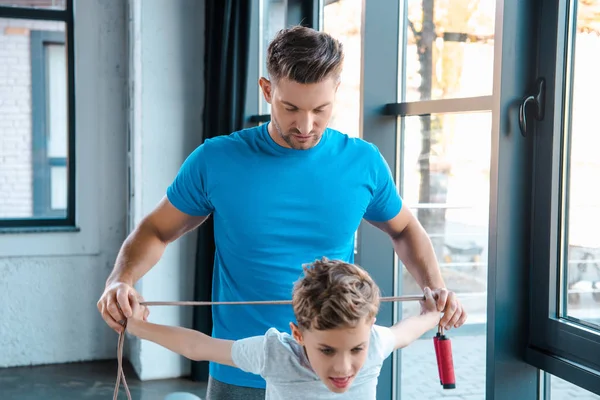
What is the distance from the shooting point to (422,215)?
8.79 ft

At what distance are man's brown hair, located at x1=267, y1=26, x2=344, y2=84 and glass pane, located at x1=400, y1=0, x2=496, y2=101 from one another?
30.3 inches

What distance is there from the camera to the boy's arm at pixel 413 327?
1533 mm

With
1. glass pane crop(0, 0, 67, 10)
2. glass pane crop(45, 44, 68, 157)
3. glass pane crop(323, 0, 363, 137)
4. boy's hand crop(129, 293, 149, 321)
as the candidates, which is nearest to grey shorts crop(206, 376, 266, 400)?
boy's hand crop(129, 293, 149, 321)

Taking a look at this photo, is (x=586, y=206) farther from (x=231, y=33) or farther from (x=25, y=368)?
(x=25, y=368)

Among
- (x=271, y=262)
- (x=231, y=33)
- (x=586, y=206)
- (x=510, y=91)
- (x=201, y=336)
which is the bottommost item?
(x=201, y=336)

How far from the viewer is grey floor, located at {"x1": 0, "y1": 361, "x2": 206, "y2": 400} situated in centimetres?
405

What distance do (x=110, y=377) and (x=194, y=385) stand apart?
578mm

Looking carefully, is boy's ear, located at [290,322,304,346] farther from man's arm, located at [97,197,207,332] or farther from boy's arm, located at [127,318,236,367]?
man's arm, located at [97,197,207,332]

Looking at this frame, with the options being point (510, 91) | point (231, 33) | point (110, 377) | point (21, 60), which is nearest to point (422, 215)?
point (510, 91)

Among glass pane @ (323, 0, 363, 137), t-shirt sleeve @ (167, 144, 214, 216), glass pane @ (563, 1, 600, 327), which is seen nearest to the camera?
t-shirt sleeve @ (167, 144, 214, 216)

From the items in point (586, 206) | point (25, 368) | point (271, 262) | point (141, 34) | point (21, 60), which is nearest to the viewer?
point (271, 262)

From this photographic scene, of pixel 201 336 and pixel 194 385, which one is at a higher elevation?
pixel 201 336

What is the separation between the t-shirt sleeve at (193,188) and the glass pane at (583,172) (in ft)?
3.14

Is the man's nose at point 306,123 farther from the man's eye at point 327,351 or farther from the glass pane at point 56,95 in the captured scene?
the glass pane at point 56,95
